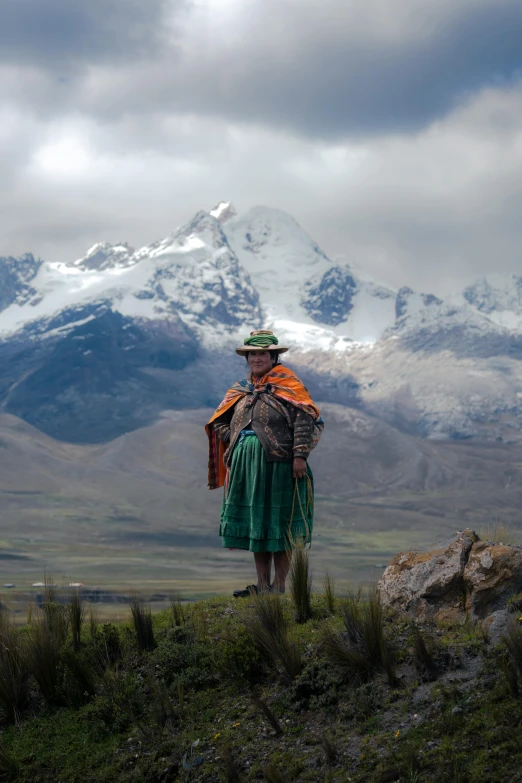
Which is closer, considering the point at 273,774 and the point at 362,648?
the point at 273,774

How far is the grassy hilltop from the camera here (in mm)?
6398

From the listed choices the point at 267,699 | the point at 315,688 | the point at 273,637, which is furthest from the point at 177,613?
the point at 315,688

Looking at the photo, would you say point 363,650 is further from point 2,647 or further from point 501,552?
point 2,647

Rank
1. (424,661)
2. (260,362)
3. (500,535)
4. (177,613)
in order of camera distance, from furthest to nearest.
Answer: (260,362) → (177,613) → (500,535) → (424,661)

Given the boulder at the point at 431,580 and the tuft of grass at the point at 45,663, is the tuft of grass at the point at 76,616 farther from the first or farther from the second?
the boulder at the point at 431,580

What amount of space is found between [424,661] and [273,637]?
126cm

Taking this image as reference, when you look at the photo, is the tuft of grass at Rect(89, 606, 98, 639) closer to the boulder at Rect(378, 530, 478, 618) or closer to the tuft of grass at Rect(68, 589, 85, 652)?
the tuft of grass at Rect(68, 589, 85, 652)

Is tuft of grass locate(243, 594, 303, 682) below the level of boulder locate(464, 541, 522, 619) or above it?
below

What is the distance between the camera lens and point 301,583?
8836 mm

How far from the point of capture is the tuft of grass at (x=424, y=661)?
707cm

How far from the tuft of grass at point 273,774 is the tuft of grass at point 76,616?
297 cm

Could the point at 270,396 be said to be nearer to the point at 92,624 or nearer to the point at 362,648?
the point at 92,624

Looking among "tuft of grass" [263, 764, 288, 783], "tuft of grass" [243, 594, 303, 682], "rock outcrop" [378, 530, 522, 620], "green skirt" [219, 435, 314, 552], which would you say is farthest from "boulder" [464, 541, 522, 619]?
"green skirt" [219, 435, 314, 552]

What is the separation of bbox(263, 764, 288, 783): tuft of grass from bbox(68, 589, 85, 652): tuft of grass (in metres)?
2.97
